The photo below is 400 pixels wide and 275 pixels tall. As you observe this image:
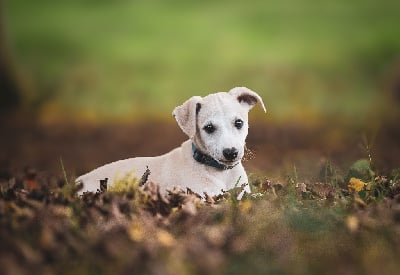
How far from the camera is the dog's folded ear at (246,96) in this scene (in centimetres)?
639

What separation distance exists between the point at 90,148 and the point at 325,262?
11.7 meters

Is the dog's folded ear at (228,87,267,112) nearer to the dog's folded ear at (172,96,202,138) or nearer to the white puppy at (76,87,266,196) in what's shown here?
the white puppy at (76,87,266,196)

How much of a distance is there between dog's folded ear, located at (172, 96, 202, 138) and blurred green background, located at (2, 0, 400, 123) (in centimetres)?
1200

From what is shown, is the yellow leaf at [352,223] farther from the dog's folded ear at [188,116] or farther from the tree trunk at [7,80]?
the tree trunk at [7,80]

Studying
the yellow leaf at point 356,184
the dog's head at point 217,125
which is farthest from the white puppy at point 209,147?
the yellow leaf at point 356,184

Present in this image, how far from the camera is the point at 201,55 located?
22547 mm

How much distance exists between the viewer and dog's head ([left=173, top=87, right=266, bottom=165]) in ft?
19.7

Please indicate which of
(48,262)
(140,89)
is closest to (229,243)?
(48,262)

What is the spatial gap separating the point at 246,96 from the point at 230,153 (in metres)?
0.73

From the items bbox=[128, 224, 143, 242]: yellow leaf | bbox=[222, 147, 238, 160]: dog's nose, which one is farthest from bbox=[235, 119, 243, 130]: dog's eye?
bbox=[128, 224, 143, 242]: yellow leaf

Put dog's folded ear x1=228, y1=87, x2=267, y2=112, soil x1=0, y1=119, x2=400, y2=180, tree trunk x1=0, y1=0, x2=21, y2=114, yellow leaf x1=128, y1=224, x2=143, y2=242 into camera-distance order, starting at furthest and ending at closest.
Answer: tree trunk x1=0, y1=0, x2=21, y2=114, soil x1=0, y1=119, x2=400, y2=180, dog's folded ear x1=228, y1=87, x2=267, y2=112, yellow leaf x1=128, y1=224, x2=143, y2=242

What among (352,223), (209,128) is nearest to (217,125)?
(209,128)

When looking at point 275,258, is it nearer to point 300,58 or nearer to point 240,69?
point 240,69

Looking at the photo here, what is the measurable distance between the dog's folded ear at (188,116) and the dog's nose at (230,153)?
0.32 m
